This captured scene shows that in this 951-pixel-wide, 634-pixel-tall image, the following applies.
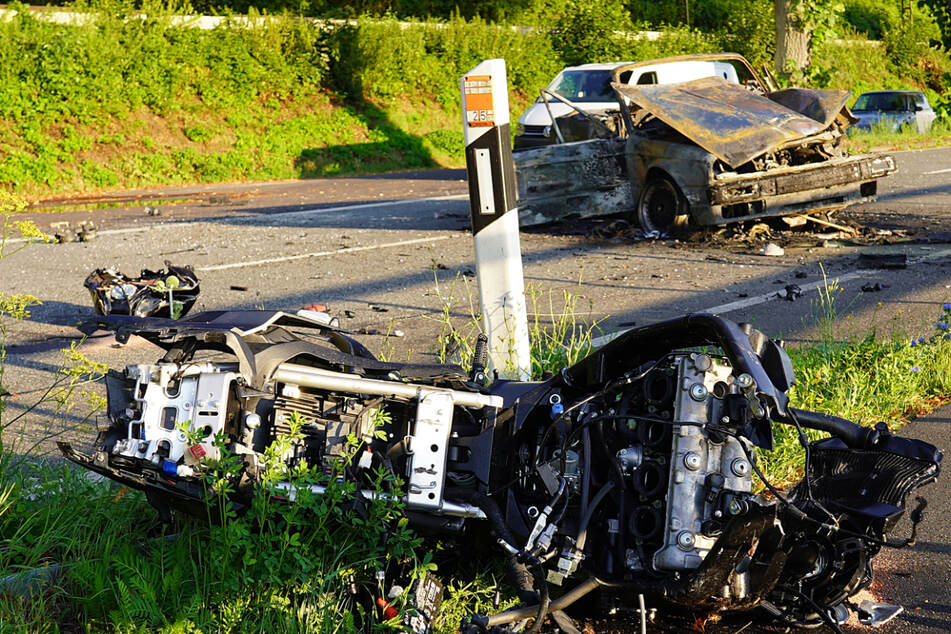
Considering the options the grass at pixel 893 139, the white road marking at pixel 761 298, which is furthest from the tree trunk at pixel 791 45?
the white road marking at pixel 761 298

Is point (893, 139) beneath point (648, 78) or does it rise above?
beneath

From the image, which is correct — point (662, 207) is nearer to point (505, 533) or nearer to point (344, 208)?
point (344, 208)

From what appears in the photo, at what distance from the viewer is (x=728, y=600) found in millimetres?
2686

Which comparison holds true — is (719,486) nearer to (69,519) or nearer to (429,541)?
(429,541)

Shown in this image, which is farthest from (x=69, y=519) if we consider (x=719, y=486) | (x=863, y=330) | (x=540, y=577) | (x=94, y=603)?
(x=863, y=330)

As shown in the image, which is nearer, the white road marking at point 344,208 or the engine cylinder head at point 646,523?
the engine cylinder head at point 646,523

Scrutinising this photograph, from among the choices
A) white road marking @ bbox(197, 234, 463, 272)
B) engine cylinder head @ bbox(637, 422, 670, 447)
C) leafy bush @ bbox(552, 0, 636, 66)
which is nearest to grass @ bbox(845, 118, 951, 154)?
leafy bush @ bbox(552, 0, 636, 66)

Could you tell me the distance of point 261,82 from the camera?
77.0ft

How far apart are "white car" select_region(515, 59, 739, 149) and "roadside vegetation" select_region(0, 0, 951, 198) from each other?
4.27 m

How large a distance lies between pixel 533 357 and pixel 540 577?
8.11 feet

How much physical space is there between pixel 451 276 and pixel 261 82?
16891mm

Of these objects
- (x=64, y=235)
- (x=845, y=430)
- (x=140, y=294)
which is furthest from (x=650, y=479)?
(x=64, y=235)

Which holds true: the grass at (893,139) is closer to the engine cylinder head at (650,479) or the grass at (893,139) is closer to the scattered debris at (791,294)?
the scattered debris at (791,294)

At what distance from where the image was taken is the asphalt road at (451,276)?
5.85m
